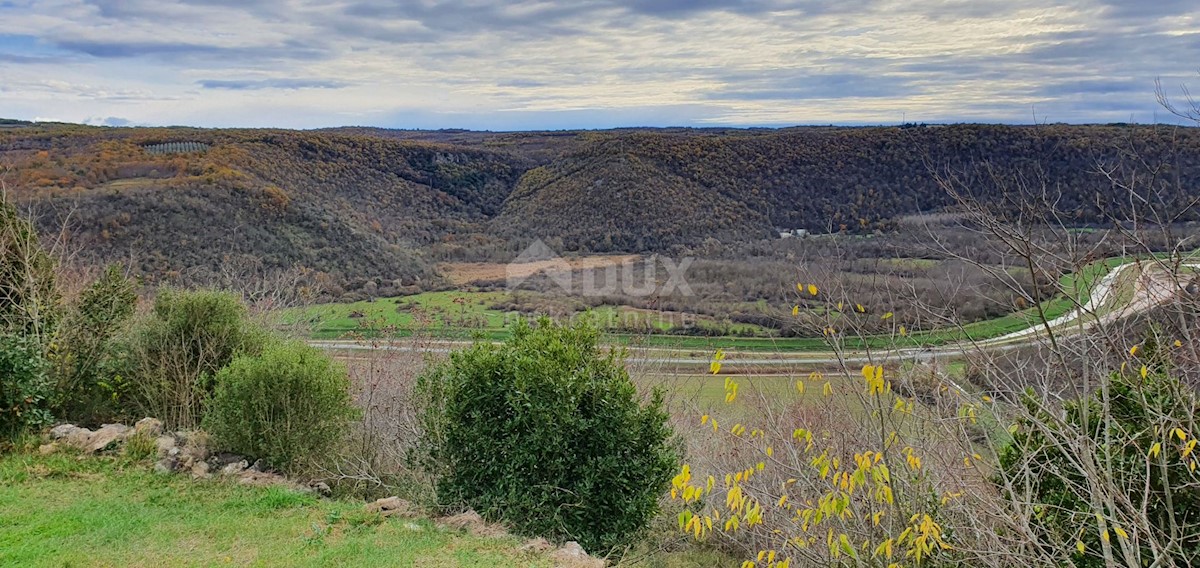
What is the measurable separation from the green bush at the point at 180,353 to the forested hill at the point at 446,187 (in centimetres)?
1325

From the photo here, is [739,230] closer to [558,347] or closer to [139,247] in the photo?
[139,247]

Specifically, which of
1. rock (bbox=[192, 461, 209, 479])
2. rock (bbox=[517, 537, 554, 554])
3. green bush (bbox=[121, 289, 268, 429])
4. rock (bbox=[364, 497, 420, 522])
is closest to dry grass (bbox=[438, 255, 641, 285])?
green bush (bbox=[121, 289, 268, 429])

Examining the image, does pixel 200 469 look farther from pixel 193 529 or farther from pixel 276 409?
pixel 193 529

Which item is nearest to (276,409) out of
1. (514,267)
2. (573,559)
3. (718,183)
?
(573,559)

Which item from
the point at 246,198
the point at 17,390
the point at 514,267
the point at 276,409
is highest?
the point at 246,198

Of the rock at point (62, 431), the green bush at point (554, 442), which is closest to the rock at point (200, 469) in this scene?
the rock at point (62, 431)

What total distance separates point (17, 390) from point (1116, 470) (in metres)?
8.86

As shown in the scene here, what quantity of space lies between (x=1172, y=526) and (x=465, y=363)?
464 cm

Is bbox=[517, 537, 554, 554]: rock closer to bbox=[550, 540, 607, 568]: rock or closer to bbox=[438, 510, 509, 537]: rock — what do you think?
bbox=[550, 540, 607, 568]: rock

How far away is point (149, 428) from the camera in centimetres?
755

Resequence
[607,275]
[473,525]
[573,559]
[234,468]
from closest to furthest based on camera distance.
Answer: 1. [573,559]
2. [473,525]
3. [234,468]
4. [607,275]

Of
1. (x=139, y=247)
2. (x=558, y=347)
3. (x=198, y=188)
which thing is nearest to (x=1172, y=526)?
(x=558, y=347)

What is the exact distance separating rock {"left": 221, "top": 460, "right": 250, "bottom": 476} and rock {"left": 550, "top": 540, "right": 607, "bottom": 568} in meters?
3.22

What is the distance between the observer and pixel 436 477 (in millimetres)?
6516
